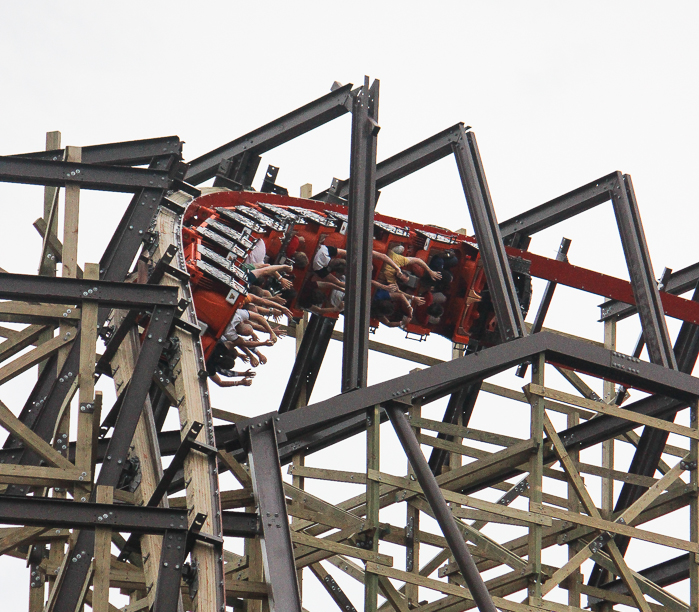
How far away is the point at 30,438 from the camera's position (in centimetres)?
1265

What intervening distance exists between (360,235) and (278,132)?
9.38 ft

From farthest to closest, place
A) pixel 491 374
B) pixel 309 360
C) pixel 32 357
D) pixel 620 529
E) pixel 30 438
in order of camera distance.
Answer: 1. pixel 309 360
2. pixel 491 374
3. pixel 620 529
4. pixel 32 357
5. pixel 30 438

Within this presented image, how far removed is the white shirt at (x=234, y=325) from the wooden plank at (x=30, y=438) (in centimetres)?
365

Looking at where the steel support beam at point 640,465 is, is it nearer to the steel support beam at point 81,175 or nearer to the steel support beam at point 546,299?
the steel support beam at point 546,299

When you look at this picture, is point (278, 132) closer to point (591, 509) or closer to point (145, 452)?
point (145, 452)

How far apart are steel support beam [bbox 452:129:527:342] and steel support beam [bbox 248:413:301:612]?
3.49 metres

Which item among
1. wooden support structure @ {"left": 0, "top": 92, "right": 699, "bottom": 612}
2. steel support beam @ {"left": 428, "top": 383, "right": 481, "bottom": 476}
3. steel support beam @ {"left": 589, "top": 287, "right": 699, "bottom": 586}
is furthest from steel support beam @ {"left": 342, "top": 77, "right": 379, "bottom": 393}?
steel support beam @ {"left": 589, "top": 287, "right": 699, "bottom": 586}

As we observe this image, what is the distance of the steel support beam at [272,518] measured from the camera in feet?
40.7

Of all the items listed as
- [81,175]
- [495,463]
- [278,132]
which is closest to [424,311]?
[278,132]

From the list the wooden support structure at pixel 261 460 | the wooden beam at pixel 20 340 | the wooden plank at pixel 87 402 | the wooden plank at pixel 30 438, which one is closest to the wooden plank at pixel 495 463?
the wooden support structure at pixel 261 460

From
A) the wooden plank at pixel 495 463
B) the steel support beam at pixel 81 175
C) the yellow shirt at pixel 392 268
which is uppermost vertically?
the yellow shirt at pixel 392 268

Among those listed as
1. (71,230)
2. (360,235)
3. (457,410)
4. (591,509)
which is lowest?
(591,509)

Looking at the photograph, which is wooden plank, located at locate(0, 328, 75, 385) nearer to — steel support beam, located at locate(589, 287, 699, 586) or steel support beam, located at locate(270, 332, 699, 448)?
steel support beam, located at locate(270, 332, 699, 448)

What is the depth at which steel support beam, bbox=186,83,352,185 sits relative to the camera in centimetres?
1731
